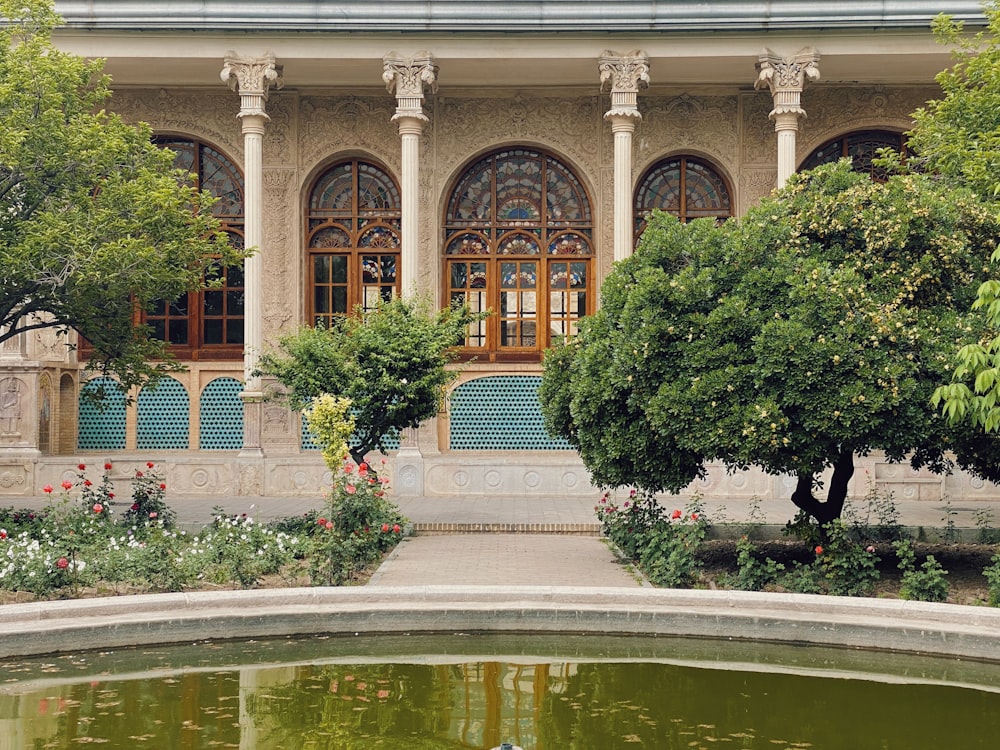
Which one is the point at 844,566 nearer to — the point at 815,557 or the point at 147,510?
the point at 815,557

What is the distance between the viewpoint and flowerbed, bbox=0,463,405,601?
9148mm

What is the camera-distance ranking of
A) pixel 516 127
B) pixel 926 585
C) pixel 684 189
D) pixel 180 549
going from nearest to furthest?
pixel 926 585 < pixel 180 549 < pixel 516 127 < pixel 684 189

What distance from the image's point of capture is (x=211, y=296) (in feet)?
72.3

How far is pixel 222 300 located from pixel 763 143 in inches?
433

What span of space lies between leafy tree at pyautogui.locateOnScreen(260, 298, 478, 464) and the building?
3.15 metres

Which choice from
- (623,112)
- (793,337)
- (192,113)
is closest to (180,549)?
(793,337)

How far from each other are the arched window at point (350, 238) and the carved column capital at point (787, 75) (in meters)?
7.51

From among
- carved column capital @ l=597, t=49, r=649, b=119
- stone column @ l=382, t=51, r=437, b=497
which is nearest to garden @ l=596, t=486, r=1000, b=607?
stone column @ l=382, t=51, r=437, b=497

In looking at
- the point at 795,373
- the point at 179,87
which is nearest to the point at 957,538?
the point at 795,373

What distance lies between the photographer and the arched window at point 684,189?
22.3 metres

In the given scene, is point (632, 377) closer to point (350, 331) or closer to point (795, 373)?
point (795, 373)

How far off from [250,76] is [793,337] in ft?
42.6

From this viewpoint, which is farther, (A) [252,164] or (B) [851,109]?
(B) [851,109]

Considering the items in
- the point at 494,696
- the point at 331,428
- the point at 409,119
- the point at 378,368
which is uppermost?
the point at 409,119
